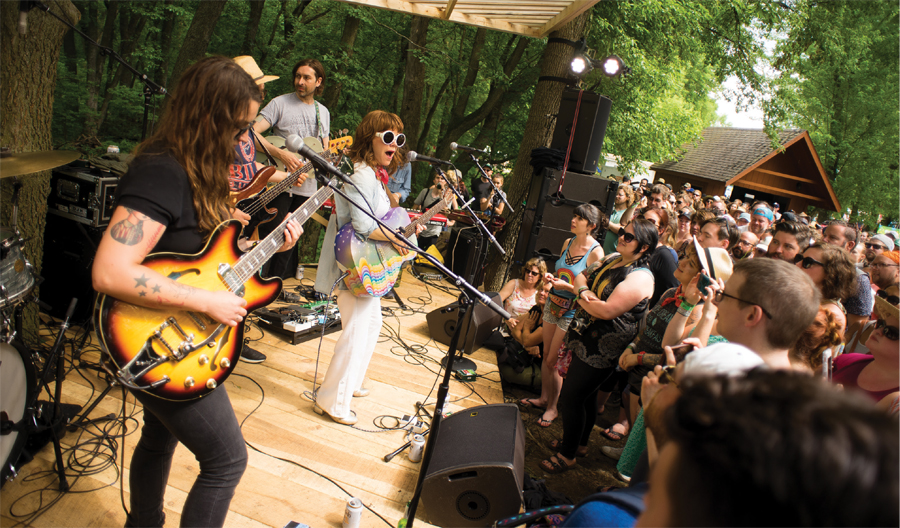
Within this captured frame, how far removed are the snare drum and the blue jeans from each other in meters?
0.97

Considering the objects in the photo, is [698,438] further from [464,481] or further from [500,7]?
[500,7]

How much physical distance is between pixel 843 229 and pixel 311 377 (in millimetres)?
6416

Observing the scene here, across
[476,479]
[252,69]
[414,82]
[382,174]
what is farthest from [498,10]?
[414,82]

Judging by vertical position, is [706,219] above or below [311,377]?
above

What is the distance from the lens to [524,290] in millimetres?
5750

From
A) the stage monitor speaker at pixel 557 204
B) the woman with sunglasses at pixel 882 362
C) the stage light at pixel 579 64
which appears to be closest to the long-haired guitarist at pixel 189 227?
the woman with sunglasses at pixel 882 362

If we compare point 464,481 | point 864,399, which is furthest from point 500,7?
point 864,399

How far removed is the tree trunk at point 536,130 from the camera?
685 centimetres

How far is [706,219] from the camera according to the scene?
15.7 ft

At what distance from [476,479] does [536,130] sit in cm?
552

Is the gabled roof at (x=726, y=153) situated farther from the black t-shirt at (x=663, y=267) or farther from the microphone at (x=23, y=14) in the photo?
the microphone at (x=23, y=14)

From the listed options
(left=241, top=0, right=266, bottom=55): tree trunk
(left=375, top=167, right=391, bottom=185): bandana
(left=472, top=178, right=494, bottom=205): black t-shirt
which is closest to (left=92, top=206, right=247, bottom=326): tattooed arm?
(left=375, top=167, right=391, bottom=185): bandana

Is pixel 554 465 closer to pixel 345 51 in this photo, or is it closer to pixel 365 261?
pixel 365 261

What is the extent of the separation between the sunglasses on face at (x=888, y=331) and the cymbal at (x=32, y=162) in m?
3.93
